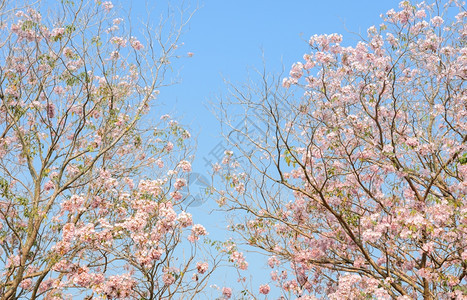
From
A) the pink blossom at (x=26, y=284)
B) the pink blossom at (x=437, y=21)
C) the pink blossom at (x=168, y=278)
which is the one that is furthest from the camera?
the pink blossom at (x=437, y=21)

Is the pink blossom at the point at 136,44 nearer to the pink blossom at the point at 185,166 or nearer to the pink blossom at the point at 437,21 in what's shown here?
the pink blossom at the point at 185,166

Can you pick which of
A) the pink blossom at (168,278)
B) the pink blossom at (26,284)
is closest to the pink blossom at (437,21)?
the pink blossom at (168,278)

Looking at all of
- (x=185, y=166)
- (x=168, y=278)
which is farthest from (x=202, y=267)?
(x=185, y=166)

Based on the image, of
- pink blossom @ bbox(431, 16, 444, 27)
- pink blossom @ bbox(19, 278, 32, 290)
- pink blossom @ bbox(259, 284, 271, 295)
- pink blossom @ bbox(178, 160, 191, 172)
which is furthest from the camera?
pink blossom @ bbox(259, 284, 271, 295)

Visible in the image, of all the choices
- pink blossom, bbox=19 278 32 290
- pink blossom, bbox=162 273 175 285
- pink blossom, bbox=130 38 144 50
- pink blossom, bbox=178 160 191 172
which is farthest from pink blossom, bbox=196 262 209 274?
pink blossom, bbox=130 38 144 50

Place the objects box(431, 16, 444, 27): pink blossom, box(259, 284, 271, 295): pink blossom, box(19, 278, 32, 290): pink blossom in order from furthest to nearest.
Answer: box(259, 284, 271, 295): pink blossom
box(431, 16, 444, 27): pink blossom
box(19, 278, 32, 290): pink blossom

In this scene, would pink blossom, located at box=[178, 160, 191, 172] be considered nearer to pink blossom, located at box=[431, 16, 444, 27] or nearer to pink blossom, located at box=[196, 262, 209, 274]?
pink blossom, located at box=[196, 262, 209, 274]

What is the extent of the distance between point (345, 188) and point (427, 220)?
191 centimetres

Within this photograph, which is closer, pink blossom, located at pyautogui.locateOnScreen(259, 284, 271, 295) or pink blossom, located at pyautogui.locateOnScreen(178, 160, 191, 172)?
pink blossom, located at pyautogui.locateOnScreen(178, 160, 191, 172)

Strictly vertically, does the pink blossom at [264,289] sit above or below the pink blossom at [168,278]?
above

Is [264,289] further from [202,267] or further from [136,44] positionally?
[136,44]

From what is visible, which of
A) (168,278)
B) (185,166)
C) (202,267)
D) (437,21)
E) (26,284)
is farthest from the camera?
(437,21)

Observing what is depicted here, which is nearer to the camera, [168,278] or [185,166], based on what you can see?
[168,278]

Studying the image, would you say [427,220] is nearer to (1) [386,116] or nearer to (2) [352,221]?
(2) [352,221]
